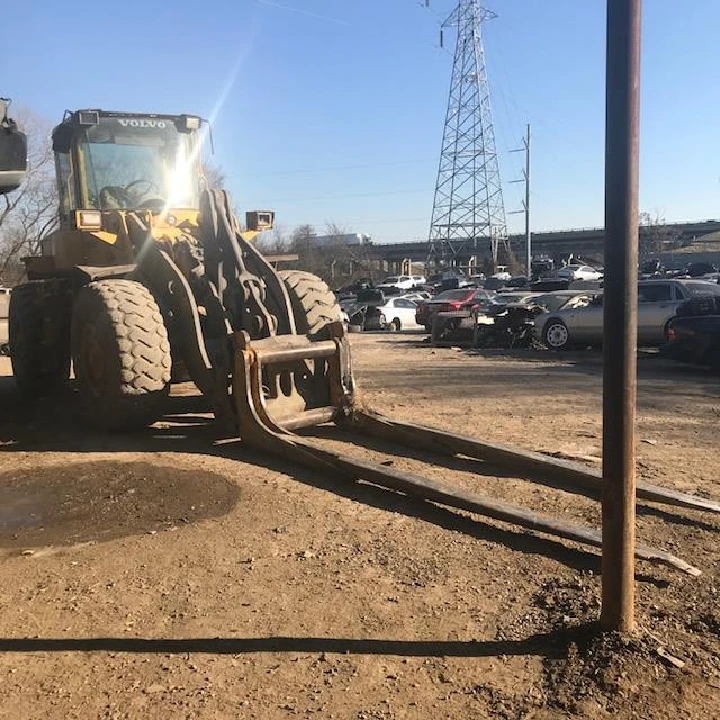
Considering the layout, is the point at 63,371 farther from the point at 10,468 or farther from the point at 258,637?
the point at 258,637

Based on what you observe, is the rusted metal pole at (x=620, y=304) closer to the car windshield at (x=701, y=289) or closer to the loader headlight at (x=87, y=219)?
the loader headlight at (x=87, y=219)

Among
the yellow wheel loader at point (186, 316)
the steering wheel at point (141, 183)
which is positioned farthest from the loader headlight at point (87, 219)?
the steering wheel at point (141, 183)

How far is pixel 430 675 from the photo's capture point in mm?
2957

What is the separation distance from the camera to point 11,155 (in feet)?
16.6

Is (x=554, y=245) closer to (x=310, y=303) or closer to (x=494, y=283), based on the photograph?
(x=494, y=283)

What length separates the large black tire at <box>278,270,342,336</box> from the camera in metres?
7.79

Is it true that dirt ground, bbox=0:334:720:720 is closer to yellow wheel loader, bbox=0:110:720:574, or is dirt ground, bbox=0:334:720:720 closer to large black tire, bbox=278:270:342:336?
yellow wheel loader, bbox=0:110:720:574

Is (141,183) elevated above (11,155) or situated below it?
above

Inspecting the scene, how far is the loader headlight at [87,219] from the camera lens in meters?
7.62

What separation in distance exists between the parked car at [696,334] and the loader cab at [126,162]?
8.38 metres

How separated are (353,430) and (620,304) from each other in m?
4.42

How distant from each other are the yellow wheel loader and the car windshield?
1010 cm

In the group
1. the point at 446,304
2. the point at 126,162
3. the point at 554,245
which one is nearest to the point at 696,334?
the point at 126,162

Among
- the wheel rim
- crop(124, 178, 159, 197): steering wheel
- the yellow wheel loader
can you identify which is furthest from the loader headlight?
the wheel rim
